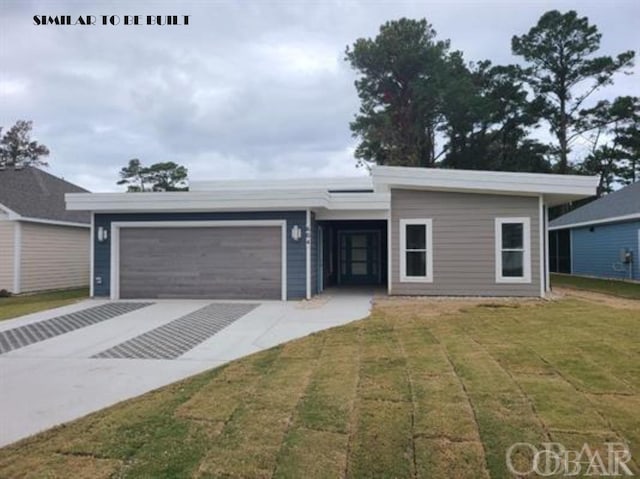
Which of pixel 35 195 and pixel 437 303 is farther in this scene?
pixel 35 195

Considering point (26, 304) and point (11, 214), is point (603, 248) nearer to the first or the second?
point (26, 304)

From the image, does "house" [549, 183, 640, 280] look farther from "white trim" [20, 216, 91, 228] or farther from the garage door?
"white trim" [20, 216, 91, 228]

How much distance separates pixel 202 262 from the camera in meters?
11.2

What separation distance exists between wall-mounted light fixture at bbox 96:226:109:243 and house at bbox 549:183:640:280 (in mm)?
16071

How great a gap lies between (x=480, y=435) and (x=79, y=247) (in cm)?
1602

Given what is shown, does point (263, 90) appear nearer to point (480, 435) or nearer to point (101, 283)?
point (101, 283)

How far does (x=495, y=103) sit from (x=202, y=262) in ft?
68.0

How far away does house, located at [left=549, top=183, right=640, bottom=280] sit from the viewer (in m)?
15.4

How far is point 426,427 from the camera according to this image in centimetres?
330

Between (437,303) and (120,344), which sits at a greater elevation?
(437,303)

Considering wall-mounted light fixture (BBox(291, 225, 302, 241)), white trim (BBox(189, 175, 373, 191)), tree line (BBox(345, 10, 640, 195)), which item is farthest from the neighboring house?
tree line (BBox(345, 10, 640, 195))

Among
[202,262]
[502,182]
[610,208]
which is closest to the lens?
[502,182]

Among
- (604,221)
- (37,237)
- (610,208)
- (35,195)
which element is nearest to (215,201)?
(37,237)

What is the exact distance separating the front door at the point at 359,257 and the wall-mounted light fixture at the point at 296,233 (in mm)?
4264
